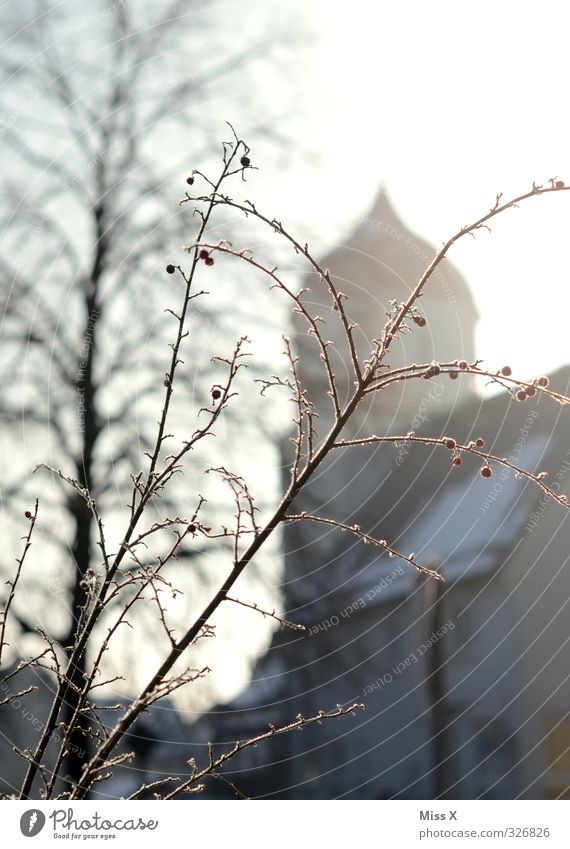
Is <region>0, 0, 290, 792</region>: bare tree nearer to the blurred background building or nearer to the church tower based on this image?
the church tower

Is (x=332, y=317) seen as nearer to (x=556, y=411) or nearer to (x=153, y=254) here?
(x=556, y=411)

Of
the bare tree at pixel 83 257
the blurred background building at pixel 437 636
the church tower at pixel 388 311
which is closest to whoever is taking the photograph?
the bare tree at pixel 83 257

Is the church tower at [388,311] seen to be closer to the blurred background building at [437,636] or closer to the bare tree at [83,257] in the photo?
the blurred background building at [437,636]

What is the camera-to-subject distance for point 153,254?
4047mm

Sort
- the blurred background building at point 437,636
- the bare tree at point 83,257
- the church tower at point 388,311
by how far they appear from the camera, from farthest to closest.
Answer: the blurred background building at point 437,636 < the church tower at point 388,311 < the bare tree at point 83,257

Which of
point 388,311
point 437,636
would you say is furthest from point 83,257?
point 437,636

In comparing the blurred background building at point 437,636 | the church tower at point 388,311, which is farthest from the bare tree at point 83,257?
the blurred background building at point 437,636

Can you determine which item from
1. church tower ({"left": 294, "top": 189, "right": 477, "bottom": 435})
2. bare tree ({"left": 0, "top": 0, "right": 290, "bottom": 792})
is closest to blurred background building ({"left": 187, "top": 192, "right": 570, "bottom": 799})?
church tower ({"left": 294, "top": 189, "right": 477, "bottom": 435})

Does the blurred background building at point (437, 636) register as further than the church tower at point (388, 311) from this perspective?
Yes

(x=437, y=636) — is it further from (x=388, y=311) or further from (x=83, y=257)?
(x=388, y=311)

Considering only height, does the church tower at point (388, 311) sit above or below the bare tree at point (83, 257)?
above

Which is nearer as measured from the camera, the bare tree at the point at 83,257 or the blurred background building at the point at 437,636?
the bare tree at the point at 83,257

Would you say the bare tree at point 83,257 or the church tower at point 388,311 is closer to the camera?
the bare tree at point 83,257
